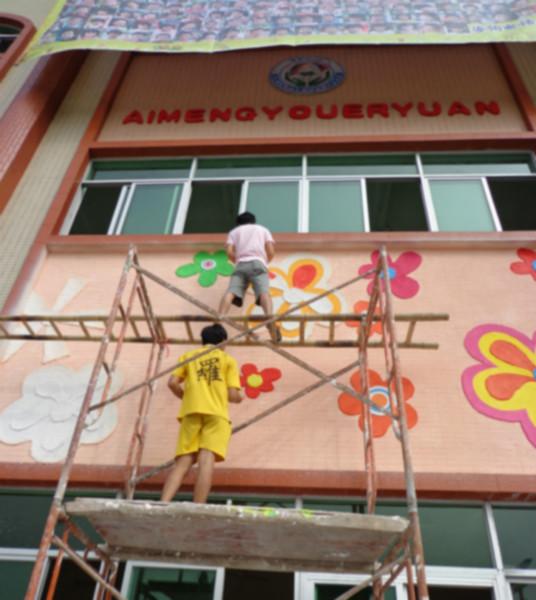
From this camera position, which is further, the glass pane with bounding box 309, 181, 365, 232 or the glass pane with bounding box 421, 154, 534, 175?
the glass pane with bounding box 421, 154, 534, 175

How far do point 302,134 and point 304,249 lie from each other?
268 cm

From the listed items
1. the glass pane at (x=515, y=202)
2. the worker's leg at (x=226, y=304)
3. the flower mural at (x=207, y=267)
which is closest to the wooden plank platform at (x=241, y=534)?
the worker's leg at (x=226, y=304)

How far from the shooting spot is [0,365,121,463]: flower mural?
229 inches

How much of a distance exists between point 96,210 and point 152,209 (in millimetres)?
891

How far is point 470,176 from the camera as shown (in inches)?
338

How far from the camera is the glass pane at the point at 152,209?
27.5ft

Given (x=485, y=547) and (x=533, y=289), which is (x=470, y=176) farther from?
(x=485, y=547)

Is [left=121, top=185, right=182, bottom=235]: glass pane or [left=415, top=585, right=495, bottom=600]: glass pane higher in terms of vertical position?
[left=121, top=185, right=182, bottom=235]: glass pane

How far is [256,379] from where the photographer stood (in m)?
6.20

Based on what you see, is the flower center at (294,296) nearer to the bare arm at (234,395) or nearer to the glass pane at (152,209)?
the bare arm at (234,395)

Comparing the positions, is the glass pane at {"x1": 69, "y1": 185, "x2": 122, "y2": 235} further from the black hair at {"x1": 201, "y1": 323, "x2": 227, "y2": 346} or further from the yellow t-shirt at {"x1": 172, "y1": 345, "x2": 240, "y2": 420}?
the yellow t-shirt at {"x1": 172, "y1": 345, "x2": 240, "y2": 420}

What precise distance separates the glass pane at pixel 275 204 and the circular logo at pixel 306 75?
221 centimetres

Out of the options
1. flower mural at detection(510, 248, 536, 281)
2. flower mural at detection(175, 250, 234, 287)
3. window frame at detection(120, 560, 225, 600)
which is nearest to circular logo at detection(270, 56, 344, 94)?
flower mural at detection(175, 250, 234, 287)

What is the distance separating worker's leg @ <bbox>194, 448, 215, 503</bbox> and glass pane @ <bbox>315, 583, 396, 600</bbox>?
1.53 m
